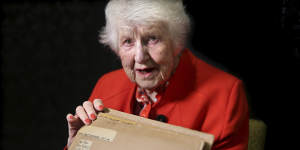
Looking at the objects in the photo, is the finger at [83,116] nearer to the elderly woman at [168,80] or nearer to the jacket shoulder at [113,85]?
the elderly woman at [168,80]

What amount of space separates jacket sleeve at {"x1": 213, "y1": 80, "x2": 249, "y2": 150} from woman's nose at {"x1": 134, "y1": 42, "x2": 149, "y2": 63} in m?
0.34

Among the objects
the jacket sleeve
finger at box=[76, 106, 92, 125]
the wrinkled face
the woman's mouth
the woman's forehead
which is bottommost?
the jacket sleeve

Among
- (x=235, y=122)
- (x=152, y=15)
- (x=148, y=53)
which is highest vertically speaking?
(x=152, y=15)

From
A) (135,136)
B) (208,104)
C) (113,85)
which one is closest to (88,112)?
(135,136)

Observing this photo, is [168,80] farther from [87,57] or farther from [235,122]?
[87,57]

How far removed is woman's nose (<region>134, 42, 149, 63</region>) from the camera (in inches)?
33.9

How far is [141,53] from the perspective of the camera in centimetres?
86

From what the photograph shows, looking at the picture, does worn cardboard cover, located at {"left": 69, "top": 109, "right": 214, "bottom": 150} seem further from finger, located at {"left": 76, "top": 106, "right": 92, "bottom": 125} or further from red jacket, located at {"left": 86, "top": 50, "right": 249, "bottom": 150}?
red jacket, located at {"left": 86, "top": 50, "right": 249, "bottom": 150}

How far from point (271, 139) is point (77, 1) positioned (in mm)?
1035

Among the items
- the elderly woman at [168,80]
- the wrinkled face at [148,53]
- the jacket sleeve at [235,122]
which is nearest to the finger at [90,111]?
the elderly woman at [168,80]

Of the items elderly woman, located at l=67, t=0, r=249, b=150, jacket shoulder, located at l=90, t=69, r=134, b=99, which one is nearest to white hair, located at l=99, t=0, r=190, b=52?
elderly woman, located at l=67, t=0, r=249, b=150

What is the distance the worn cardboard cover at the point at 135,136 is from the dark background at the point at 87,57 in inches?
16.8

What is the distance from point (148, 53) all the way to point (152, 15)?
0.43ft

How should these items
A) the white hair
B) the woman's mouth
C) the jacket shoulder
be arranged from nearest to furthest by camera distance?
the white hair < the woman's mouth < the jacket shoulder
